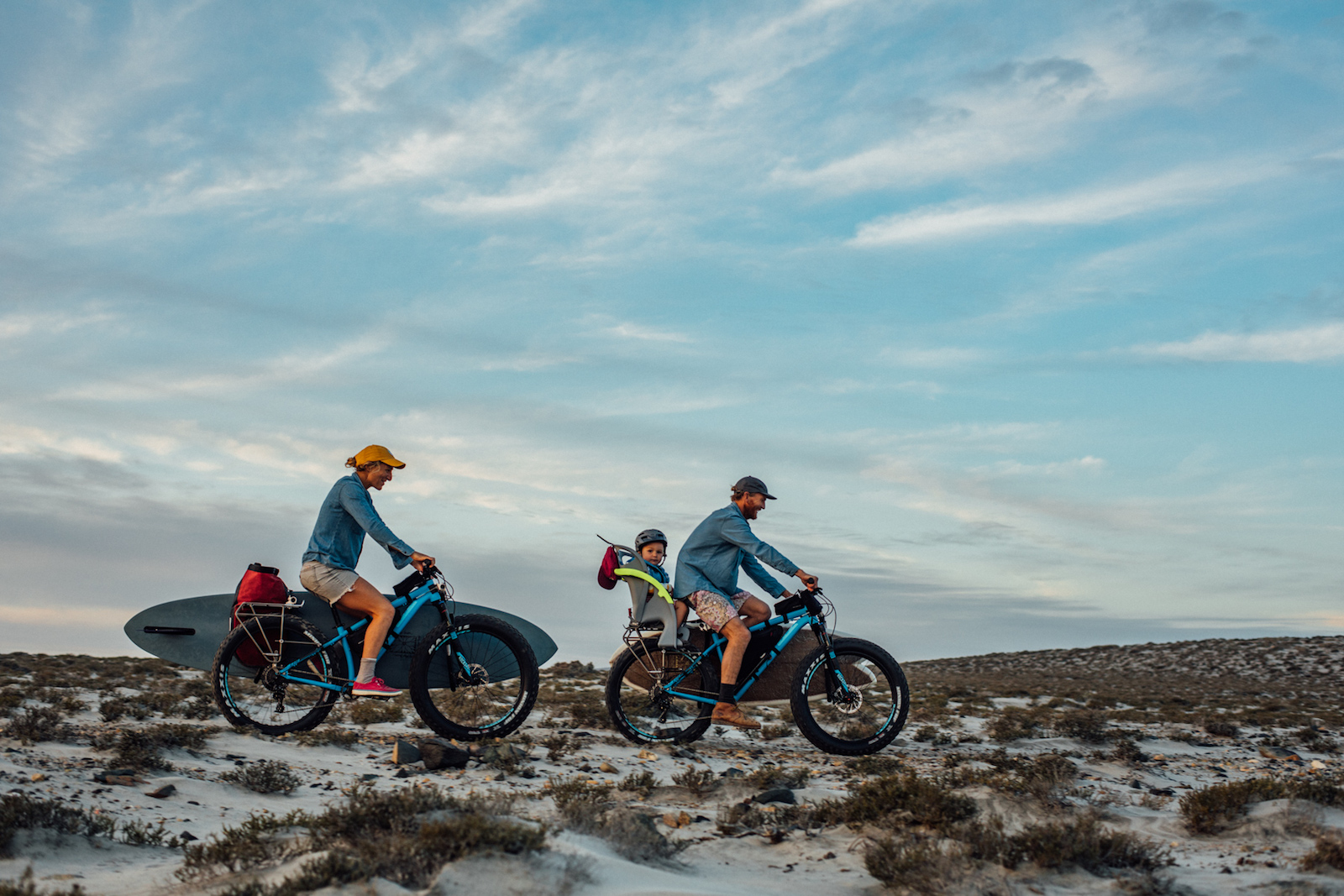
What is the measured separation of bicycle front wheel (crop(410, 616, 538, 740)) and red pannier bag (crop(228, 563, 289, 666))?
1508 mm

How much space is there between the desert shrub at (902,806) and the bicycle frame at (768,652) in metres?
3.09

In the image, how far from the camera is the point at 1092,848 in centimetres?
546

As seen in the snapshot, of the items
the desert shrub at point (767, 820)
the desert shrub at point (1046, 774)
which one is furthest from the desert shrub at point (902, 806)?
A: the desert shrub at point (1046, 774)

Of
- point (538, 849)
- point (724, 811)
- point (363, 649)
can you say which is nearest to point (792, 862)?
point (724, 811)

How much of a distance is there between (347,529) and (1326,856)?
27.3ft

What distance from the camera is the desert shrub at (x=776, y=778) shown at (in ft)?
24.3

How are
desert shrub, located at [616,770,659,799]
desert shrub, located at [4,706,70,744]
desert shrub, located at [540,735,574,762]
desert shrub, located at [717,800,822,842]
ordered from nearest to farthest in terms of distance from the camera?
desert shrub, located at [717,800,822,842] → desert shrub, located at [616,770,659,799] → desert shrub, located at [4,706,70,744] → desert shrub, located at [540,735,574,762]

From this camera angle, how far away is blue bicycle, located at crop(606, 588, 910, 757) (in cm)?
945

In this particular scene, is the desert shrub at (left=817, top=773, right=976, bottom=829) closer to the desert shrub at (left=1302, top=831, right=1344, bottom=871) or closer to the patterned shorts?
the desert shrub at (left=1302, top=831, right=1344, bottom=871)

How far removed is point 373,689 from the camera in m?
8.83

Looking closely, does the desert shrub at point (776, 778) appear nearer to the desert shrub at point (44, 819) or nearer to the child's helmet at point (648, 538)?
the child's helmet at point (648, 538)

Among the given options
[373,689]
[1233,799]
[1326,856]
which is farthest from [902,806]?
[373,689]

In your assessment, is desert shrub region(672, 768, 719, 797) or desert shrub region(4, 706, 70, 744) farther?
desert shrub region(4, 706, 70, 744)

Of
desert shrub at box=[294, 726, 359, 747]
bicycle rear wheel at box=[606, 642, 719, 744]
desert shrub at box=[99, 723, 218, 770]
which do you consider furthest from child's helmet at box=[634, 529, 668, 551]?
desert shrub at box=[99, 723, 218, 770]
